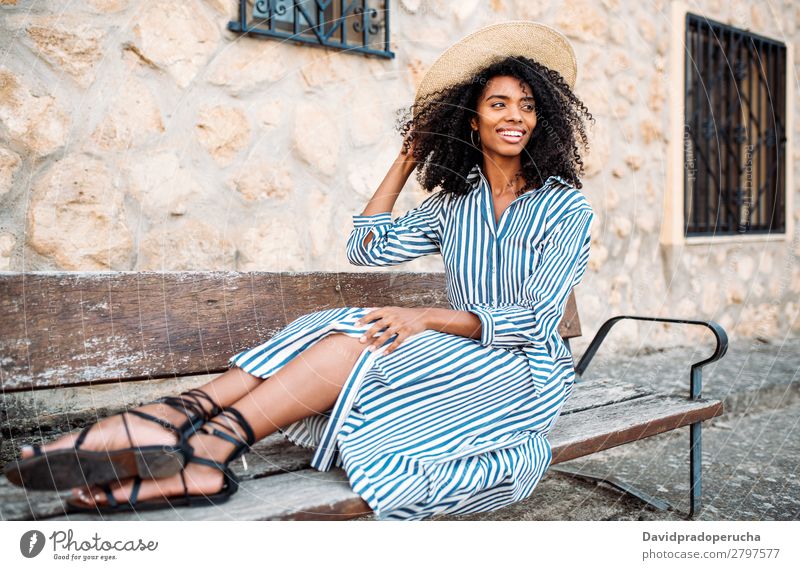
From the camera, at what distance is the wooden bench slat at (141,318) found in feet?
4.57

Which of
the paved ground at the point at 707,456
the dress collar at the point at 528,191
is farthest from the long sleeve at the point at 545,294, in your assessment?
the paved ground at the point at 707,456

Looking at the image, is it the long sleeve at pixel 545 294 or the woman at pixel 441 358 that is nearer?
the woman at pixel 441 358

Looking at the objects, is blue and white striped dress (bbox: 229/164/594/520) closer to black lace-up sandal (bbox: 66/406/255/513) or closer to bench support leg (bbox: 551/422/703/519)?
black lace-up sandal (bbox: 66/406/255/513)

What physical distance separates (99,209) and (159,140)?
26 cm

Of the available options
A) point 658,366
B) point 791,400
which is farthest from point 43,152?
point 791,400

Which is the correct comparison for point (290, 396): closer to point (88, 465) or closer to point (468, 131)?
point (88, 465)

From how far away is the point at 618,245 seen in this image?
11.1 feet

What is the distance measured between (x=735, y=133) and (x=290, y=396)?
148 inches

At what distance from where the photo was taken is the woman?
1.17m

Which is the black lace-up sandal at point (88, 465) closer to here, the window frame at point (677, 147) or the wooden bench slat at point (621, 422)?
the wooden bench slat at point (621, 422)

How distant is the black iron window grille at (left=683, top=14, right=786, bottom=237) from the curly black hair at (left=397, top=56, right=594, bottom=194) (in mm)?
2216

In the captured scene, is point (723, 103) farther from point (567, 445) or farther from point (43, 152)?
point (43, 152)

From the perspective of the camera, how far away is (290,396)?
1.28 meters

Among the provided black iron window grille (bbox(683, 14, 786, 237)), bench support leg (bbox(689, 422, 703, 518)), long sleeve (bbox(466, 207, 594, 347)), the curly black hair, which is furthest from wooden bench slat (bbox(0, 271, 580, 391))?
black iron window grille (bbox(683, 14, 786, 237))
